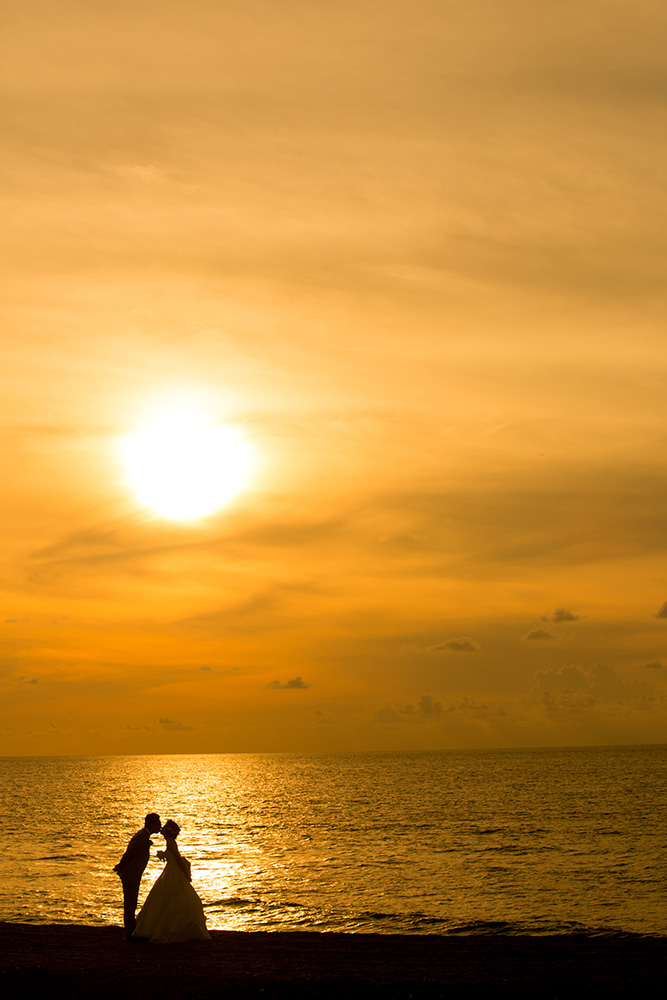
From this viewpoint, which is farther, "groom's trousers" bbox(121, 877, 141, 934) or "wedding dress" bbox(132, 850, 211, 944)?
"groom's trousers" bbox(121, 877, 141, 934)

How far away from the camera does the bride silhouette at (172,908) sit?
2062 centimetres

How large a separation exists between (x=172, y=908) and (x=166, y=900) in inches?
8.7

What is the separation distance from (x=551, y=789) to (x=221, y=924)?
97.9m

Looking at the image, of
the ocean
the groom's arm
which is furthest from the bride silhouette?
the ocean

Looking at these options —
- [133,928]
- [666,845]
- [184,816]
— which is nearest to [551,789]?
[184,816]

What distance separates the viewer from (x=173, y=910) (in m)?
21.0

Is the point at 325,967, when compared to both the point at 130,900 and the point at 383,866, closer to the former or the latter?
the point at 130,900

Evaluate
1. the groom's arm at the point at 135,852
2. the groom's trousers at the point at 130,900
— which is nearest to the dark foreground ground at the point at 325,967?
the groom's trousers at the point at 130,900

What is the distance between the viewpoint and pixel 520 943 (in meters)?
23.0

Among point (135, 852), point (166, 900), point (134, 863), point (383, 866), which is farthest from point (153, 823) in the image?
point (383, 866)

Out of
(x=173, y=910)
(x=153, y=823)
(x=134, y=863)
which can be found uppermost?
(x=153, y=823)

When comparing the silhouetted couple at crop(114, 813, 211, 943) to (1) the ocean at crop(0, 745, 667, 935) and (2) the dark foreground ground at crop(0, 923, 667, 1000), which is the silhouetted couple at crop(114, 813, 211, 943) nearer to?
(2) the dark foreground ground at crop(0, 923, 667, 1000)

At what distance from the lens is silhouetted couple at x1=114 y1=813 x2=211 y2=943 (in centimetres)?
2070

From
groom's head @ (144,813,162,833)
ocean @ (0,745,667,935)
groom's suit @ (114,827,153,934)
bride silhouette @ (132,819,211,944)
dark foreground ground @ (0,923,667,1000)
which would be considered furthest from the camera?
ocean @ (0,745,667,935)
